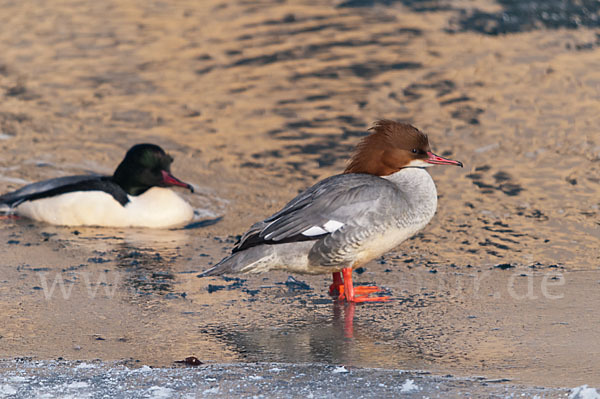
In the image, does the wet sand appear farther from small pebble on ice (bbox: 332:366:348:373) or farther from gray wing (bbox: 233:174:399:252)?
gray wing (bbox: 233:174:399:252)

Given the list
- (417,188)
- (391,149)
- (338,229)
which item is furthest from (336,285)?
(391,149)

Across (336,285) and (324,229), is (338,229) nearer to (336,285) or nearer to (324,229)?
(324,229)

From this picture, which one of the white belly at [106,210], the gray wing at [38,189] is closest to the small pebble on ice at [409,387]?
the white belly at [106,210]

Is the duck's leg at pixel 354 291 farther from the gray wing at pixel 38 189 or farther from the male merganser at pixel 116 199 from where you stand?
the gray wing at pixel 38 189

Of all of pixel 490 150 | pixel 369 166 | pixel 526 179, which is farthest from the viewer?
pixel 490 150

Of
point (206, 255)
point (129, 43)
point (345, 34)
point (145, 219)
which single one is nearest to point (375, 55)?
point (345, 34)

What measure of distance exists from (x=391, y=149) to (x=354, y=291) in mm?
874

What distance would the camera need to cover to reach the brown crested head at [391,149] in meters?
5.67

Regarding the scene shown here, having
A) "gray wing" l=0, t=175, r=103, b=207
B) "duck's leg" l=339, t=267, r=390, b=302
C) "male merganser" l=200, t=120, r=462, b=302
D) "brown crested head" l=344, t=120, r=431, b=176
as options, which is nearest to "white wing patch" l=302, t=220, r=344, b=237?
"male merganser" l=200, t=120, r=462, b=302

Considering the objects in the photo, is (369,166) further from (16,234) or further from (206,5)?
(206,5)

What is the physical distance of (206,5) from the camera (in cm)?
1596

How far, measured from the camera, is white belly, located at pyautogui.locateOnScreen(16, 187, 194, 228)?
24.4 ft

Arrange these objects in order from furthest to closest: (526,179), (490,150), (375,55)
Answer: (375,55), (490,150), (526,179)

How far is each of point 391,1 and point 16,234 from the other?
33.6ft
